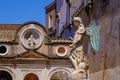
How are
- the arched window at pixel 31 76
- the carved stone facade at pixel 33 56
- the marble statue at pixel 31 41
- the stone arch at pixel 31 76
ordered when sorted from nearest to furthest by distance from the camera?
the carved stone facade at pixel 33 56
the stone arch at pixel 31 76
the marble statue at pixel 31 41
the arched window at pixel 31 76

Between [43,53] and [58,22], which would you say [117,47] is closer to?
[43,53]

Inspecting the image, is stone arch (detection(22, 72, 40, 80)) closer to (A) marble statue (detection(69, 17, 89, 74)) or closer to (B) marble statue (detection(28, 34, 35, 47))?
(B) marble statue (detection(28, 34, 35, 47))

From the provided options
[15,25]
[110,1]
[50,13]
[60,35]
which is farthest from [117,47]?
[15,25]

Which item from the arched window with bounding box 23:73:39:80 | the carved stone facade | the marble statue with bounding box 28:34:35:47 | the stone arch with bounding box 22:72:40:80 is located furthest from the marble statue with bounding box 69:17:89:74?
the arched window with bounding box 23:73:39:80

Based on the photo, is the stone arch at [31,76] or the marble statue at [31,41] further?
the marble statue at [31,41]

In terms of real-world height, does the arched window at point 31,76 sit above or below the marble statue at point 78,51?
above

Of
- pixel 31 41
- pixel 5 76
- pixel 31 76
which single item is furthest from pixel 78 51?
pixel 31 76

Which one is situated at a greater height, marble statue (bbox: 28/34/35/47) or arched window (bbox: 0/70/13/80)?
marble statue (bbox: 28/34/35/47)

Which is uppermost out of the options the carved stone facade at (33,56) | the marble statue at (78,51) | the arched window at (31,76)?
the carved stone facade at (33,56)

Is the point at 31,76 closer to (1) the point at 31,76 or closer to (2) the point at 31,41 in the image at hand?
(1) the point at 31,76

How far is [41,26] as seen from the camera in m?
32.6

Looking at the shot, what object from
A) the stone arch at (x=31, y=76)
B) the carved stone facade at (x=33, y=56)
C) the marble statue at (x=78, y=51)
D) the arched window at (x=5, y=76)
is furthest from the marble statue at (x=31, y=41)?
the marble statue at (x=78, y=51)

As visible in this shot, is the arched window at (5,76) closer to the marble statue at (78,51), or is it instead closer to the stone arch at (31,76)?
the stone arch at (31,76)

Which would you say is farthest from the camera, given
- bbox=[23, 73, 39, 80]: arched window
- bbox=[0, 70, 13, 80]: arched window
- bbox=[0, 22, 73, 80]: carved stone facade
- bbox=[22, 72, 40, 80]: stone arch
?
bbox=[23, 73, 39, 80]: arched window
